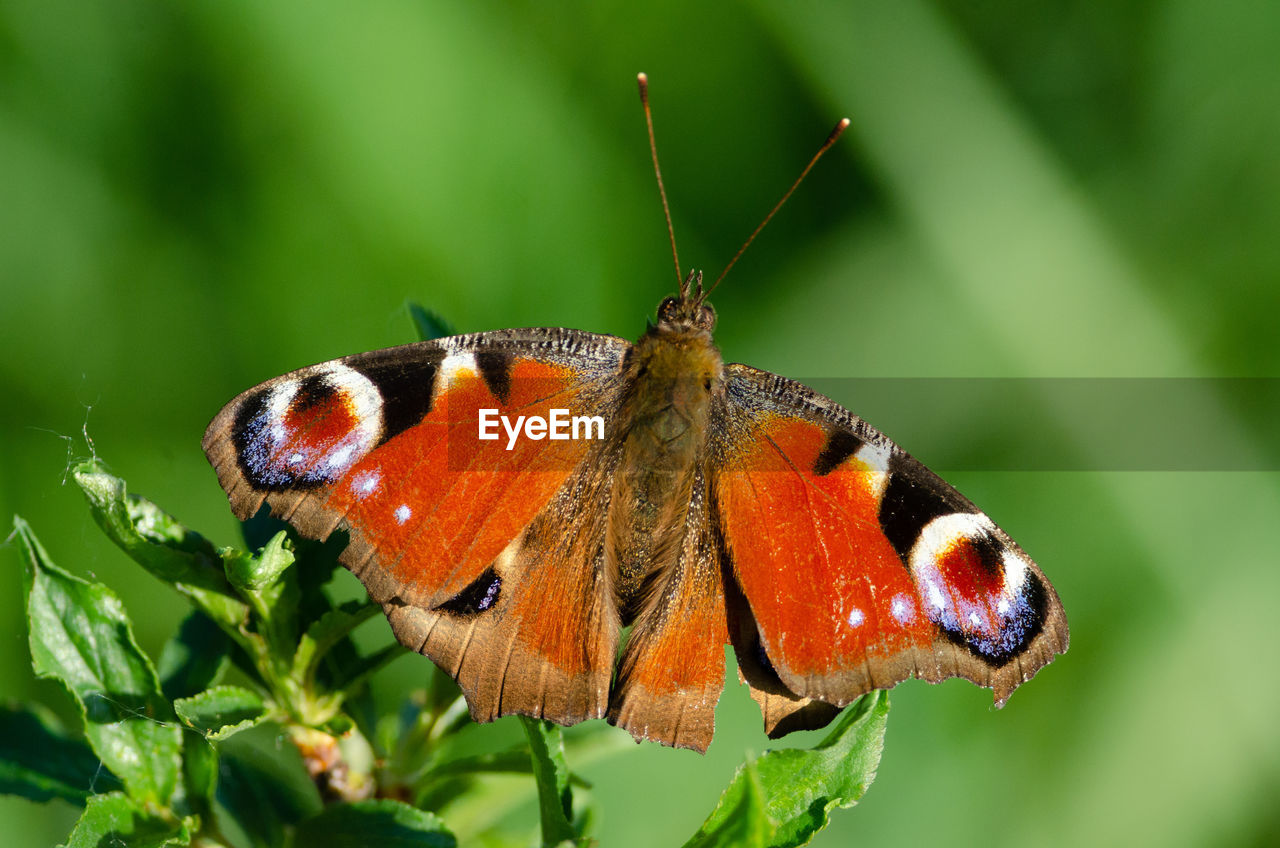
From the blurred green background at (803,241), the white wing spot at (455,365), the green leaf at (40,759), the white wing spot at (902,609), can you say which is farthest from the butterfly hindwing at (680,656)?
the blurred green background at (803,241)

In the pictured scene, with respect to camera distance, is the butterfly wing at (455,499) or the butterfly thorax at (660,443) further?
the butterfly thorax at (660,443)

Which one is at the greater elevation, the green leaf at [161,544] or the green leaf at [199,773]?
the green leaf at [161,544]

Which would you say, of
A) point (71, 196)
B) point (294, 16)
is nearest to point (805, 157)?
point (294, 16)

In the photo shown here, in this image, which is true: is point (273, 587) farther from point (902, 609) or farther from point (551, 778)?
point (902, 609)

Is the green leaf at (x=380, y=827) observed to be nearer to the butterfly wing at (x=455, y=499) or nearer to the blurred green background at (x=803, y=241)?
the butterfly wing at (x=455, y=499)

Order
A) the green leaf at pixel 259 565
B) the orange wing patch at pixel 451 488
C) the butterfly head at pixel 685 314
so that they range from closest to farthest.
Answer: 1. the green leaf at pixel 259 565
2. the orange wing patch at pixel 451 488
3. the butterfly head at pixel 685 314

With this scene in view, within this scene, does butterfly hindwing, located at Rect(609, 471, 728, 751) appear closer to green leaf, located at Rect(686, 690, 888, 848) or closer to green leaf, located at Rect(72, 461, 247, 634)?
green leaf, located at Rect(686, 690, 888, 848)

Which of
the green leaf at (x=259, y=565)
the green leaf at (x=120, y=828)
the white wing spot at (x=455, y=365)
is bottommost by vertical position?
the green leaf at (x=120, y=828)

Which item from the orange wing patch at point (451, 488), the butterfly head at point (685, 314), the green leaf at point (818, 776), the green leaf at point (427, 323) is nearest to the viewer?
the green leaf at point (818, 776)

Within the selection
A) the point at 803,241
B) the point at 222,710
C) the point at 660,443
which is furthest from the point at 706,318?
the point at 803,241

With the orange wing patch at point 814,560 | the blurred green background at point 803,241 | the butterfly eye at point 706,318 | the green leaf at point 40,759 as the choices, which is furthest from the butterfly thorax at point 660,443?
the blurred green background at point 803,241
